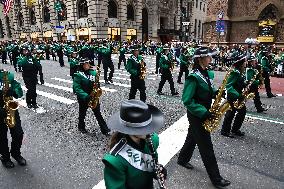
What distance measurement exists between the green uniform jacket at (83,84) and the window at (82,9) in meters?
36.1

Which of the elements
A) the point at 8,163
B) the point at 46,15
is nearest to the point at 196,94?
the point at 8,163

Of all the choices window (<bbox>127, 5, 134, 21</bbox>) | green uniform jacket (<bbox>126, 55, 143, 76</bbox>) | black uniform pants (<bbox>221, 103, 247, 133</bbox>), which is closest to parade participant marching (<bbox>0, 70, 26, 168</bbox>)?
green uniform jacket (<bbox>126, 55, 143, 76</bbox>)

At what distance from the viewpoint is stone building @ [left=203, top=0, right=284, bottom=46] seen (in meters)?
23.2

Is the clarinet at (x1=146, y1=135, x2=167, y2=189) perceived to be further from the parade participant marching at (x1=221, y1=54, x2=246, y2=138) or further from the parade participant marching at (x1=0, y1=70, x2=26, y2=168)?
the parade participant marching at (x1=221, y1=54, x2=246, y2=138)

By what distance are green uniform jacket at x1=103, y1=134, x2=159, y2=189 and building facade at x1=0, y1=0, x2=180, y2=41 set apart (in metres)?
35.5

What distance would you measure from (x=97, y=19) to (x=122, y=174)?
3861 centimetres

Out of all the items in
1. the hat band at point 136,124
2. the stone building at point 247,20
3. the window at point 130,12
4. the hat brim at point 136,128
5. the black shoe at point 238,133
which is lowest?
the black shoe at point 238,133

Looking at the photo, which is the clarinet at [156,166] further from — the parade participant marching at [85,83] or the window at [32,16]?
the window at [32,16]

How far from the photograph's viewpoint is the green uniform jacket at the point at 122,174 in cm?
222

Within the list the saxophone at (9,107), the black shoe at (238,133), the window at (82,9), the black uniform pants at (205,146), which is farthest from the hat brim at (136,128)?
the window at (82,9)

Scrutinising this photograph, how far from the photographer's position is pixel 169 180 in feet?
16.2

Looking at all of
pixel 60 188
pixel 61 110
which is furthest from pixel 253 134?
pixel 61 110

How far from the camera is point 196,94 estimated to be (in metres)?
4.52

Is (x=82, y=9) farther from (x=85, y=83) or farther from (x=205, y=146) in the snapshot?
(x=205, y=146)
